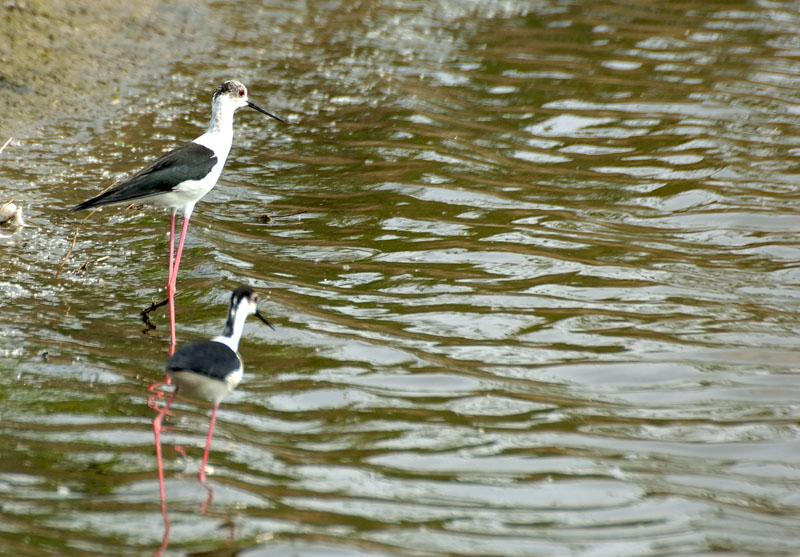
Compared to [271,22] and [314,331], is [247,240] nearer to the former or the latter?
[314,331]

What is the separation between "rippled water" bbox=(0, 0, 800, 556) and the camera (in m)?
4.73

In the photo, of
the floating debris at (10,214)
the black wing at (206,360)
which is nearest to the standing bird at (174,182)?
the floating debris at (10,214)

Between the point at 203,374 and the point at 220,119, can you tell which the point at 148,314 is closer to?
the point at 220,119

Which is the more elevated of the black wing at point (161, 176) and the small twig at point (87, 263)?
the black wing at point (161, 176)

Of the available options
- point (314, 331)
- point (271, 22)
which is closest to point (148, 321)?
point (314, 331)

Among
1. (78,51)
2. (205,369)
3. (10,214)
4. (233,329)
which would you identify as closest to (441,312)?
(233,329)

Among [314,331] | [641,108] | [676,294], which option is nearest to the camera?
[314,331]

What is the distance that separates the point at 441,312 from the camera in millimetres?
7027

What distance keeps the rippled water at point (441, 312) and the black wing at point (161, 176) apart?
2.59 feet

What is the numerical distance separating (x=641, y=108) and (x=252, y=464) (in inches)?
297

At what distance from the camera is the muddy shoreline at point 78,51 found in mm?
10938

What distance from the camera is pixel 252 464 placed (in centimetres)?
512

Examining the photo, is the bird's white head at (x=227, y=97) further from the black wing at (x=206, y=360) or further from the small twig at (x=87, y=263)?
the black wing at (x=206, y=360)

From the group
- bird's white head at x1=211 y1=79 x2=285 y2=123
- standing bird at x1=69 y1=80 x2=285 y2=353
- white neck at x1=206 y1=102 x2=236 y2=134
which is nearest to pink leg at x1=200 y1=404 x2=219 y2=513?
standing bird at x1=69 y1=80 x2=285 y2=353
